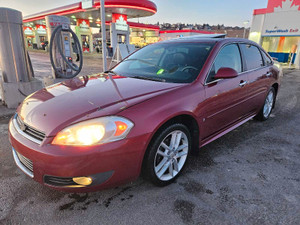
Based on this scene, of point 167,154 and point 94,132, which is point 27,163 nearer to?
point 94,132

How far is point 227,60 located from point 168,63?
0.83m

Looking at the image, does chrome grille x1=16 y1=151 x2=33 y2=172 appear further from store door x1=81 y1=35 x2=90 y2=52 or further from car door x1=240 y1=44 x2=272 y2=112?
store door x1=81 y1=35 x2=90 y2=52

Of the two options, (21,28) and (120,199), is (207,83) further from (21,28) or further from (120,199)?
Result: (21,28)

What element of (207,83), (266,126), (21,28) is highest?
(21,28)

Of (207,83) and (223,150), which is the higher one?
(207,83)

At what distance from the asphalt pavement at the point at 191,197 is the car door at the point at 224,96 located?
0.51 m

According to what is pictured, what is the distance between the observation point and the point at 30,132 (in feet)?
6.21

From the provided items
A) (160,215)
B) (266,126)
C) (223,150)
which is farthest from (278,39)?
(160,215)

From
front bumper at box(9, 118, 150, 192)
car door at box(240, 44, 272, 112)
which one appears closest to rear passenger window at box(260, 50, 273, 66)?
car door at box(240, 44, 272, 112)

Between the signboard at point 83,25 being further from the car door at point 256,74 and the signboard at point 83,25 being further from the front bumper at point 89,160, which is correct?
the front bumper at point 89,160

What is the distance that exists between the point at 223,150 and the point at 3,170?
2.89 meters

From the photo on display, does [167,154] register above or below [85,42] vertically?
below

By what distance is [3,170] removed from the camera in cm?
254

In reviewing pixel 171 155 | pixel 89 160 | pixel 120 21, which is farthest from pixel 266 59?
pixel 120 21
